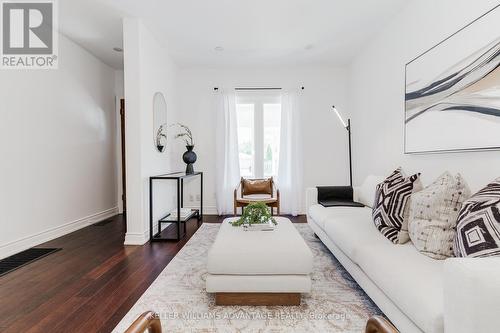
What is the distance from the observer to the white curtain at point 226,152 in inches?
186

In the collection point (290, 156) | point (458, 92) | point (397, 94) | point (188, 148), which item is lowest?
point (290, 156)

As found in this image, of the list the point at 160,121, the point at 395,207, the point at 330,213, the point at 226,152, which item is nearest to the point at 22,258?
the point at 160,121

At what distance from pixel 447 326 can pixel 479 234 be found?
1.71 feet

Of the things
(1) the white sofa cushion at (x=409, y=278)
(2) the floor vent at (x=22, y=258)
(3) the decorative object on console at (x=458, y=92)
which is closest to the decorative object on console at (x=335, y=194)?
(3) the decorative object on console at (x=458, y=92)

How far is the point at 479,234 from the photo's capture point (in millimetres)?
1241

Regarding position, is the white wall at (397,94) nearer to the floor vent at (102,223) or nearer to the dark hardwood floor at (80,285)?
the dark hardwood floor at (80,285)

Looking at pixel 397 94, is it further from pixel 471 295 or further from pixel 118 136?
pixel 118 136

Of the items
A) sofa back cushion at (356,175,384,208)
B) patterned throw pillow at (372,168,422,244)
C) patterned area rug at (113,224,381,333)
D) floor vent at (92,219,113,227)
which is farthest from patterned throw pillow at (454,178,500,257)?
floor vent at (92,219,113,227)

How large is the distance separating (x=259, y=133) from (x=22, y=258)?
3.64 metres

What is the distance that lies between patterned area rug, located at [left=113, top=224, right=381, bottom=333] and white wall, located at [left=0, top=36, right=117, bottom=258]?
195 cm

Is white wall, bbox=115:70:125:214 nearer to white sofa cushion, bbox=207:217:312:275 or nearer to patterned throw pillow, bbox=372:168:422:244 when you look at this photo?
white sofa cushion, bbox=207:217:312:275

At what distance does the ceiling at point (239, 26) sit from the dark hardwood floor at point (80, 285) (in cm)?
268

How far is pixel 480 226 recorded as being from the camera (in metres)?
1.26

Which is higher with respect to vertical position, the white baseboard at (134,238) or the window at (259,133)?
the window at (259,133)
